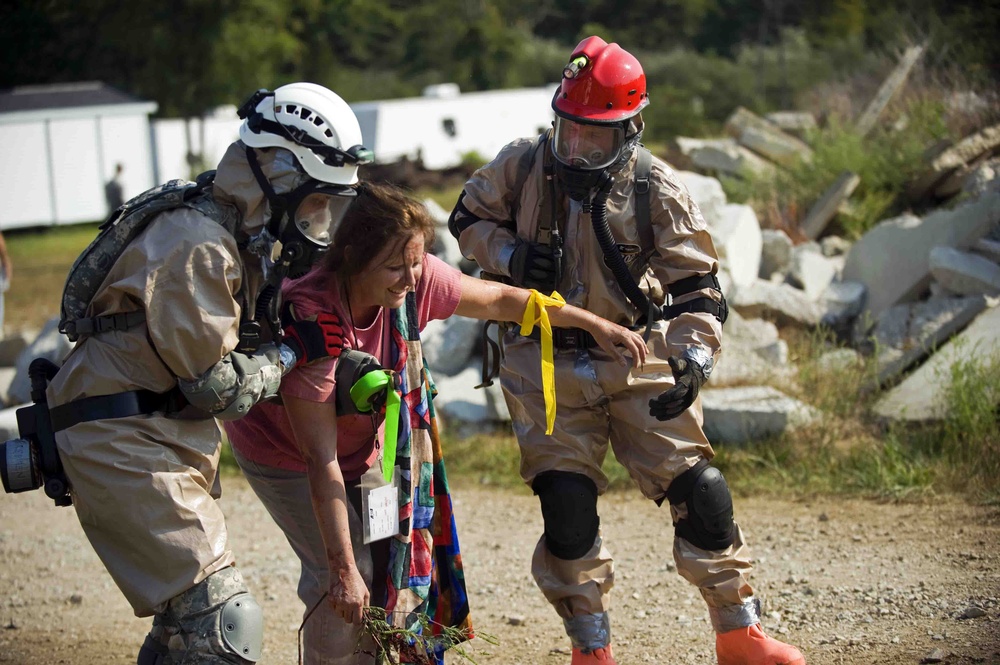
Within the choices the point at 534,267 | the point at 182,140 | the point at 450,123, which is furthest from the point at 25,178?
the point at 534,267

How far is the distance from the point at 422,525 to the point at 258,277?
1000mm

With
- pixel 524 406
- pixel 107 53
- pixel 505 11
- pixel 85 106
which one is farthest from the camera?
pixel 505 11

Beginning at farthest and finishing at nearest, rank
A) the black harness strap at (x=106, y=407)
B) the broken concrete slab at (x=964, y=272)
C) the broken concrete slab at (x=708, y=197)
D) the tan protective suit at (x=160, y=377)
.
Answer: the broken concrete slab at (x=708, y=197), the broken concrete slab at (x=964, y=272), the black harness strap at (x=106, y=407), the tan protective suit at (x=160, y=377)

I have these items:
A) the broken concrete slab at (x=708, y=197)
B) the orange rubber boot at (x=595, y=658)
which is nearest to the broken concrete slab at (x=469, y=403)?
the broken concrete slab at (x=708, y=197)

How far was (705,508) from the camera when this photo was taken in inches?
148

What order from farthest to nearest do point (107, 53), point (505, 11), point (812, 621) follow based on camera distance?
point (505, 11) → point (107, 53) → point (812, 621)

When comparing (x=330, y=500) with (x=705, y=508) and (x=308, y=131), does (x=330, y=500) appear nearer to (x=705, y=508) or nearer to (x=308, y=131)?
(x=308, y=131)

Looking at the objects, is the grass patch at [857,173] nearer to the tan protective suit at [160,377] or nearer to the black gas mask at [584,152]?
the black gas mask at [584,152]

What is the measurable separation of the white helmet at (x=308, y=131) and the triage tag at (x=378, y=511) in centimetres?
94

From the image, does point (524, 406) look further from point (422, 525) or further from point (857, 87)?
point (857, 87)

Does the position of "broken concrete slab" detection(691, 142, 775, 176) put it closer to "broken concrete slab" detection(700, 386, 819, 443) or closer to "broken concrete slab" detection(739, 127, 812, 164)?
"broken concrete slab" detection(739, 127, 812, 164)

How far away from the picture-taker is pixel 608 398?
13.1ft

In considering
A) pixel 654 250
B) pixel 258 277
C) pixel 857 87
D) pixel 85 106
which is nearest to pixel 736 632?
pixel 654 250

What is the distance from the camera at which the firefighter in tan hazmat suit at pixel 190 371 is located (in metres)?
2.89
